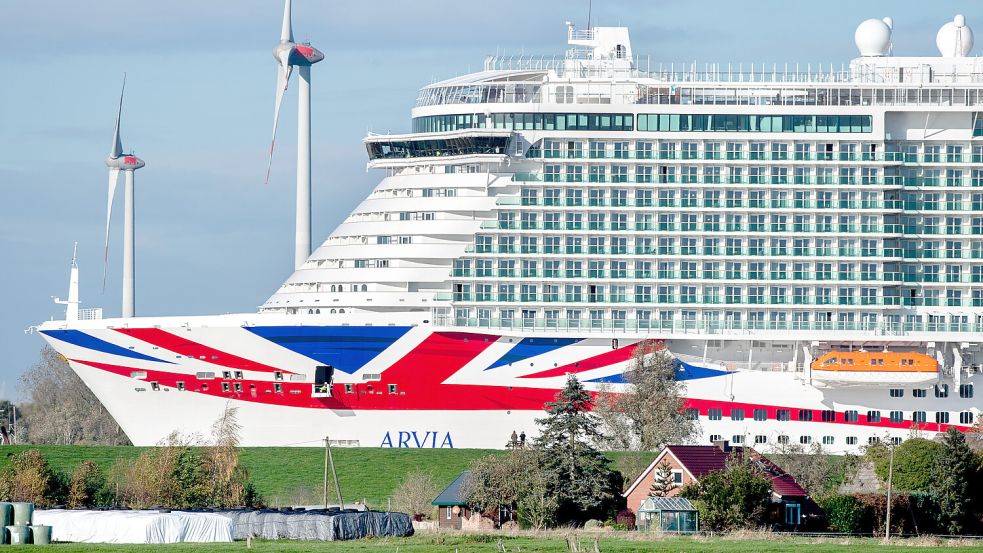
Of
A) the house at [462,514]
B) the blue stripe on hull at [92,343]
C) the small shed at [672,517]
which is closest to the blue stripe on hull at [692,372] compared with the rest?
the house at [462,514]

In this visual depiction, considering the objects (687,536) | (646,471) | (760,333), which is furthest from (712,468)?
(760,333)

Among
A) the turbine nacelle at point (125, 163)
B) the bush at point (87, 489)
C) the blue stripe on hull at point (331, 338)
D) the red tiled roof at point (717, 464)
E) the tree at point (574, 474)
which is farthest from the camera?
the turbine nacelle at point (125, 163)

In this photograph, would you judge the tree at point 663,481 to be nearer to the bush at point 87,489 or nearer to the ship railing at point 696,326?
the ship railing at point 696,326

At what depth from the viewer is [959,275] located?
330ft

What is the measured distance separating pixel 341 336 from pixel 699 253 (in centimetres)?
1651

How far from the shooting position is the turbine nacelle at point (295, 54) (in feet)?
358

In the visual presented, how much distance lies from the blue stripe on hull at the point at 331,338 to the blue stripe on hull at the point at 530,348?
14.9 ft

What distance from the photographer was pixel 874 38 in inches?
4114

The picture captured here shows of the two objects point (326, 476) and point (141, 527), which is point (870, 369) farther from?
point (141, 527)

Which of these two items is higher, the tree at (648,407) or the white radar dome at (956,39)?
the white radar dome at (956,39)

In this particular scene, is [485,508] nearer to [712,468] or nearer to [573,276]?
[712,468]

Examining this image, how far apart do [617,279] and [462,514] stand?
19.1m

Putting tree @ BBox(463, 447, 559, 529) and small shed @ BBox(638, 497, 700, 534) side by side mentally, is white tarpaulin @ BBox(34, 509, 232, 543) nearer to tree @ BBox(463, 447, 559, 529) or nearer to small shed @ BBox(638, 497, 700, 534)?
tree @ BBox(463, 447, 559, 529)

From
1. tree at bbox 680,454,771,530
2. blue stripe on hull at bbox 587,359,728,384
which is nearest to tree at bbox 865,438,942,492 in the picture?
tree at bbox 680,454,771,530
